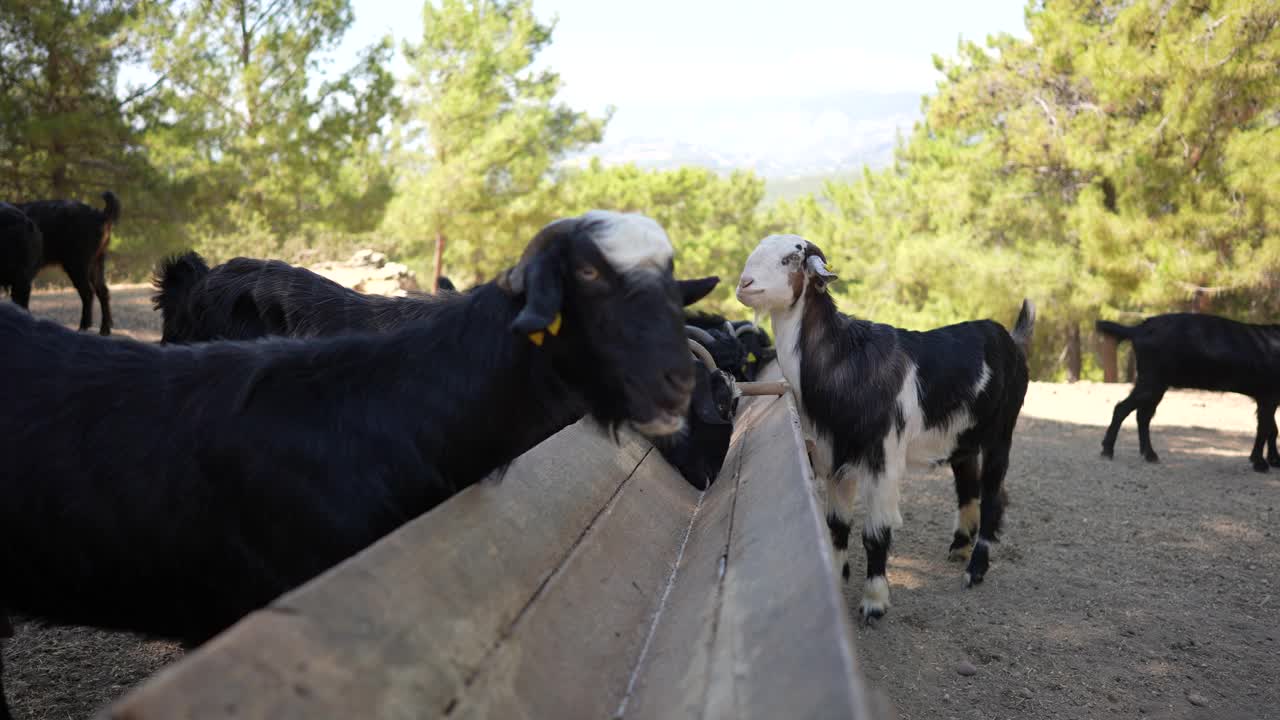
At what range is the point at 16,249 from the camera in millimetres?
8797

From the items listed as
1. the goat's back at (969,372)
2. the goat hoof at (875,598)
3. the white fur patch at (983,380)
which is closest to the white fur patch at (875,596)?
the goat hoof at (875,598)

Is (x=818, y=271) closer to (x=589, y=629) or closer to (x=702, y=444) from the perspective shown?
(x=702, y=444)

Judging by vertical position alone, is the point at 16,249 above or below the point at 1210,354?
above

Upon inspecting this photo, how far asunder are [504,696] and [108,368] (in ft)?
4.96

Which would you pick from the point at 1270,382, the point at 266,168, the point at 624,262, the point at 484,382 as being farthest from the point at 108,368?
the point at 266,168

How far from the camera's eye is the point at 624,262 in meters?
2.38

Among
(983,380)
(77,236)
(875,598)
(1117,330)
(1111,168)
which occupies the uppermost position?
(1111,168)

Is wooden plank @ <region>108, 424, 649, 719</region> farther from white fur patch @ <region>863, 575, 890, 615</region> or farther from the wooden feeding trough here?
white fur patch @ <region>863, 575, 890, 615</region>

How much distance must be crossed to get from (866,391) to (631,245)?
2.82 meters

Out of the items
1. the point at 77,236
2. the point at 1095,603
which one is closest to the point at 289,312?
the point at 1095,603

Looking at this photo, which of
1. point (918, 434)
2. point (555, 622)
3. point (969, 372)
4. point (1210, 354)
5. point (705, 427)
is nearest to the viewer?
point (555, 622)

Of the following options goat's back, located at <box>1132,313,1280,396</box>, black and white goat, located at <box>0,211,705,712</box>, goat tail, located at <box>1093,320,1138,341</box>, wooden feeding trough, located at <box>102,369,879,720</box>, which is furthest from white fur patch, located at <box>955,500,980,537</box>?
goat tail, located at <box>1093,320,1138,341</box>

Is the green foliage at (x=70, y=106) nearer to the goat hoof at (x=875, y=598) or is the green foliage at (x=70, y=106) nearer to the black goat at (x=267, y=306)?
the black goat at (x=267, y=306)

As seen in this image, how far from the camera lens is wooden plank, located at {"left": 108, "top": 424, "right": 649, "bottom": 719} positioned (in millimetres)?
1196
